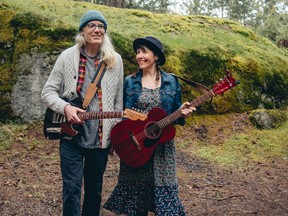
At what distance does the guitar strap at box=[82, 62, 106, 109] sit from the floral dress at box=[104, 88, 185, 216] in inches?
20.2

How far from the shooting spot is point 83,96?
3820 millimetres

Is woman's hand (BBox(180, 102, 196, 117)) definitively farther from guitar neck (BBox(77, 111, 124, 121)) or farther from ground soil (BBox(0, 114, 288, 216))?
ground soil (BBox(0, 114, 288, 216))

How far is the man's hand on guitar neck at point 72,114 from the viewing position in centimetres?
362

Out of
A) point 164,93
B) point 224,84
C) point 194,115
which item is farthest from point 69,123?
point 194,115

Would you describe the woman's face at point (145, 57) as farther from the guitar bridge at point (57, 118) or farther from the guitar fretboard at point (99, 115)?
the guitar bridge at point (57, 118)

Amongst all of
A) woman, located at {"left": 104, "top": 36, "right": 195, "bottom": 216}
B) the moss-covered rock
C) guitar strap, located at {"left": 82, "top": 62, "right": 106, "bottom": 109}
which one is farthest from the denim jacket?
the moss-covered rock

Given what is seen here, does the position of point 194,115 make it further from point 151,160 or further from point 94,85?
point 94,85

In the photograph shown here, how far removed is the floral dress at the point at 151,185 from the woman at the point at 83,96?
350mm

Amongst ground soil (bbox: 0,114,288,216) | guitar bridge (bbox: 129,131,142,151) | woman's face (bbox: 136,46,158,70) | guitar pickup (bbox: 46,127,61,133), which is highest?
woman's face (bbox: 136,46,158,70)

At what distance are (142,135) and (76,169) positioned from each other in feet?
2.54

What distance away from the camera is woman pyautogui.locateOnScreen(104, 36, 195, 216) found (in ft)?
13.2

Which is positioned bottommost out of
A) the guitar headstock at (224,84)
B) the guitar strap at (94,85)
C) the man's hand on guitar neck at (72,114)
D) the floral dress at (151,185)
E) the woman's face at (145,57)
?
the floral dress at (151,185)

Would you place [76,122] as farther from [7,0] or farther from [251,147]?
[7,0]

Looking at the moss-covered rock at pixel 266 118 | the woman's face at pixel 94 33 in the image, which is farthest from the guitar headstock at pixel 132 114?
the moss-covered rock at pixel 266 118
